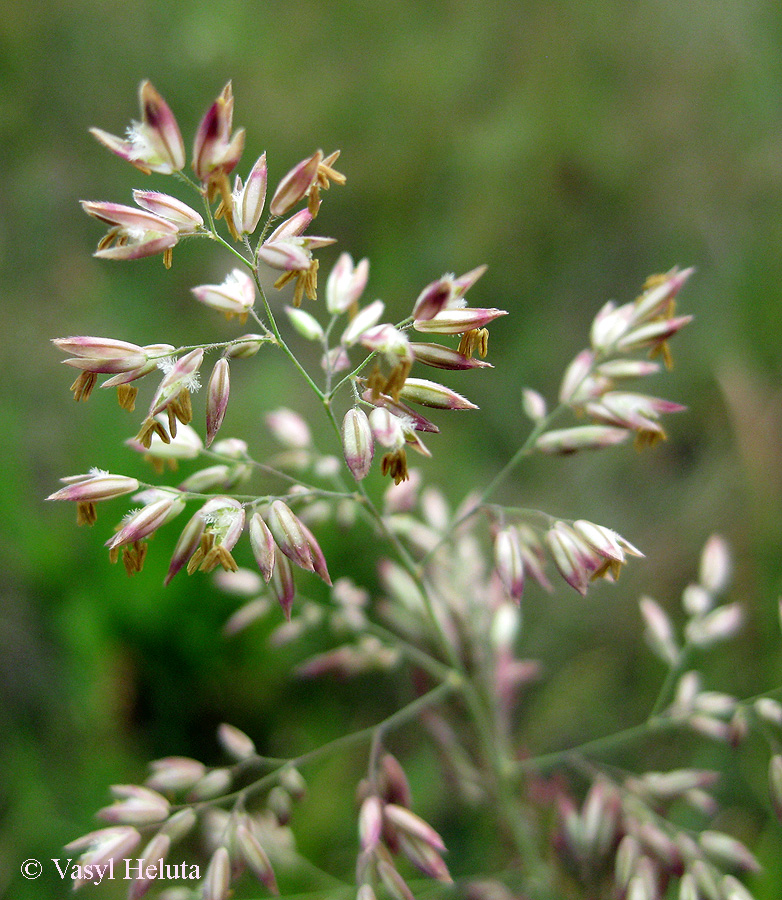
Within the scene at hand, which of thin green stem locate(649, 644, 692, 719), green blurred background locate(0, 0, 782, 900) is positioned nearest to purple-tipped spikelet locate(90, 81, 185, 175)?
thin green stem locate(649, 644, 692, 719)

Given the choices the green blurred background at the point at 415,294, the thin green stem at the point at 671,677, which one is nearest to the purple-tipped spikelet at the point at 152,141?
the thin green stem at the point at 671,677

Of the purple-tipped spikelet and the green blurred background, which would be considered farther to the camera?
the green blurred background

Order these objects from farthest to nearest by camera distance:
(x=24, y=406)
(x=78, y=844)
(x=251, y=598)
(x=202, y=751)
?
(x=24, y=406) → (x=251, y=598) → (x=202, y=751) → (x=78, y=844)

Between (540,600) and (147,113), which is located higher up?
(147,113)

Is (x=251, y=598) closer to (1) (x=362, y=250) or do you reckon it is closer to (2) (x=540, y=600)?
(2) (x=540, y=600)

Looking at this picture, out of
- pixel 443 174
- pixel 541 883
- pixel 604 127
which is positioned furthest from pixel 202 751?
pixel 604 127

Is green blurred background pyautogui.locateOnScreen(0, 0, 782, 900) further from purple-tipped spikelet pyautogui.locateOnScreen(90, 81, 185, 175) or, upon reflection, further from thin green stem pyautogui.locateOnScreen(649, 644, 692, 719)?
purple-tipped spikelet pyautogui.locateOnScreen(90, 81, 185, 175)

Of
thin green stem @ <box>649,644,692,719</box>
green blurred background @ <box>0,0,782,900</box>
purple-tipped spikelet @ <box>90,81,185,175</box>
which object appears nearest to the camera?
purple-tipped spikelet @ <box>90,81,185,175</box>

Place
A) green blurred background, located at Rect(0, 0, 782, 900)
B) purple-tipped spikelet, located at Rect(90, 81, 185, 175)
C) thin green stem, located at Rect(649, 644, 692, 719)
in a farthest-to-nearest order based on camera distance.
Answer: green blurred background, located at Rect(0, 0, 782, 900) < thin green stem, located at Rect(649, 644, 692, 719) < purple-tipped spikelet, located at Rect(90, 81, 185, 175)
